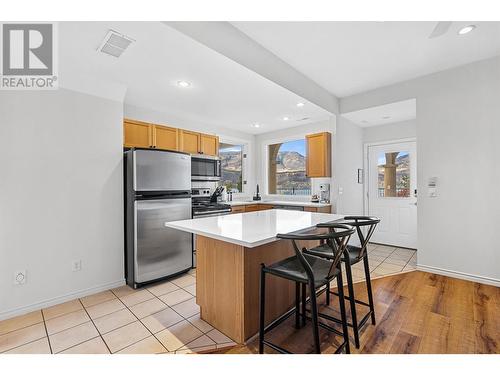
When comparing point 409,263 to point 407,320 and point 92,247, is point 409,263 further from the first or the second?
point 92,247

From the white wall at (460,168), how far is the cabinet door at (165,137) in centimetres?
347

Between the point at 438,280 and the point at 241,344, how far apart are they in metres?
2.72

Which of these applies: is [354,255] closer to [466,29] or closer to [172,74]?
[466,29]

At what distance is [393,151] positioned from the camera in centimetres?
457

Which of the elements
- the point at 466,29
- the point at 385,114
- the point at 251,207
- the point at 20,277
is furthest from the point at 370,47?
the point at 20,277

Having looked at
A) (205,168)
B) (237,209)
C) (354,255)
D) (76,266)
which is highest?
(205,168)

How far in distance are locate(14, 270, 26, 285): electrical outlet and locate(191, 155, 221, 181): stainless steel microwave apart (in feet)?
7.82

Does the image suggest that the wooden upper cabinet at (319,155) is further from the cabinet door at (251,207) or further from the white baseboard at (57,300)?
the white baseboard at (57,300)

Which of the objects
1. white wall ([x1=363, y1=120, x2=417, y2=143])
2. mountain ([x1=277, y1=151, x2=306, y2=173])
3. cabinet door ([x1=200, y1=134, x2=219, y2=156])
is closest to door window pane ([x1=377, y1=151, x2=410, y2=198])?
white wall ([x1=363, y1=120, x2=417, y2=143])

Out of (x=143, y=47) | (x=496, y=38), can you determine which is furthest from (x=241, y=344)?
(x=496, y=38)

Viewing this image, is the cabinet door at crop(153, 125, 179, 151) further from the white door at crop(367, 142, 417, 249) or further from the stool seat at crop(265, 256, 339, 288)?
the white door at crop(367, 142, 417, 249)

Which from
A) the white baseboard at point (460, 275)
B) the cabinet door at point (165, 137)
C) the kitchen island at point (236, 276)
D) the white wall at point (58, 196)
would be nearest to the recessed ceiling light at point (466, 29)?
the kitchen island at point (236, 276)

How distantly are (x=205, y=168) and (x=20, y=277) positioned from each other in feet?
9.00

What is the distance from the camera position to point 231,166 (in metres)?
5.48
